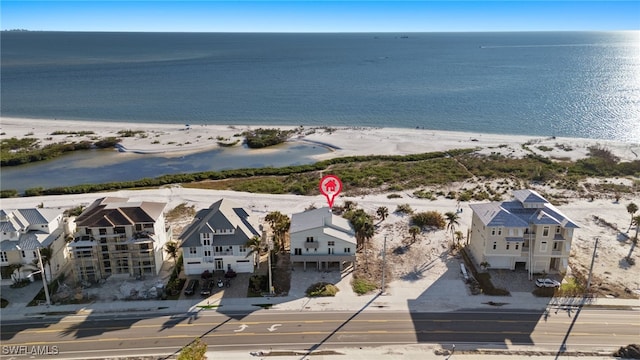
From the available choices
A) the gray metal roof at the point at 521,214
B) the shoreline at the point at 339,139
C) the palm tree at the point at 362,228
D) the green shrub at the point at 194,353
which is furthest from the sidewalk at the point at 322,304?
the shoreline at the point at 339,139

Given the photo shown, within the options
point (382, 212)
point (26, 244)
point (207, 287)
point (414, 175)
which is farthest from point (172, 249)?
point (414, 175)

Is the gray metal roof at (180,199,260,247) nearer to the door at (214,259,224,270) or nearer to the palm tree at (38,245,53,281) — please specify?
the door at (214,259,224,270)

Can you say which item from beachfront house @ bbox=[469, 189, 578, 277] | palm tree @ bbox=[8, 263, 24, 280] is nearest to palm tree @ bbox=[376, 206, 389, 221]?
beachfront house @ bbox=[469, 189, 578, 277]

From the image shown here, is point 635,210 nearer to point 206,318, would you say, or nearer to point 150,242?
point 206,318

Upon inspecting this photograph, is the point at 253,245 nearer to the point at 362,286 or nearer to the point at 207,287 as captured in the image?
the point at 207,287

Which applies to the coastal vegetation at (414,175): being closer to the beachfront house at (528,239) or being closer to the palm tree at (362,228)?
the palm tree at (362,228)

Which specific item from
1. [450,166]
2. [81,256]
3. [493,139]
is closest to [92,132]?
[81,256]
